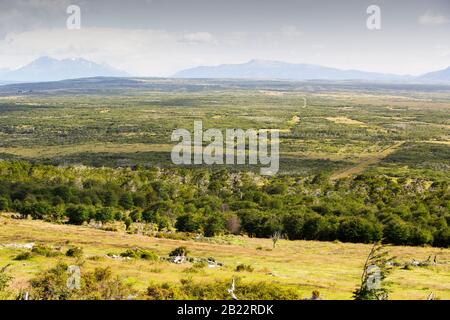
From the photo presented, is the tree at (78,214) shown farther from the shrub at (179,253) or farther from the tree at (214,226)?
the shrub at (179,253)

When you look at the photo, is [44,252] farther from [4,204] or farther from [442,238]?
[442,238]

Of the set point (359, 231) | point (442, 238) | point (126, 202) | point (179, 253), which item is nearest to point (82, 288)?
point (179, 253)

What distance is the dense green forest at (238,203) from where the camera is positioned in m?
49.5

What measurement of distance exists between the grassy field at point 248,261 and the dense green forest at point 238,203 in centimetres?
251

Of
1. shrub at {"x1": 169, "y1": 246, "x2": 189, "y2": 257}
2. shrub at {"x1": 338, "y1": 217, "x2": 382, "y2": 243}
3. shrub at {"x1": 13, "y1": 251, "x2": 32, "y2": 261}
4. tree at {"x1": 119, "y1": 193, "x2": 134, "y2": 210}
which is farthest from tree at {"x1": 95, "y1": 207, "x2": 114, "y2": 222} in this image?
shrub at {"x1": 13, "y1": 251, "x2": 32, "y2": 261}

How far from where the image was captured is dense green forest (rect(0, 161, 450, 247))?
49.5 m

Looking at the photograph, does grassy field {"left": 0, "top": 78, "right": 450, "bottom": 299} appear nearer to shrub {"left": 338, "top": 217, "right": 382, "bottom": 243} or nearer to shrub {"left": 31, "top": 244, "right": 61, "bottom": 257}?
shrub {"left": 31, "top": 244, "right": 61, "bottom": 257}

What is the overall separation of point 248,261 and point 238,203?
2512 cm

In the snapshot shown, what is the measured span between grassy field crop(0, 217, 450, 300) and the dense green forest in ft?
8.25

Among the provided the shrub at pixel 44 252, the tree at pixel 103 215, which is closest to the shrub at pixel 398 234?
the tree at pixel 103 215

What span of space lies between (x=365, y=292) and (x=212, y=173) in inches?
2635

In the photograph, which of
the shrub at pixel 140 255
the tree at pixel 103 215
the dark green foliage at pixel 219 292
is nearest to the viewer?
the dark green foliage at pixel 219 292

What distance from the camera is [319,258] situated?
38.4m

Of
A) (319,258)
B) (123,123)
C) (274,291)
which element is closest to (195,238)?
(319,258)
